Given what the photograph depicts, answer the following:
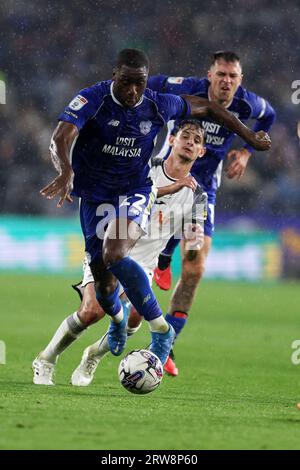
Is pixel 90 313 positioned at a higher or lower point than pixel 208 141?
lower

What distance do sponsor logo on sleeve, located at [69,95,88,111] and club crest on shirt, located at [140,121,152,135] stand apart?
471 millimetres

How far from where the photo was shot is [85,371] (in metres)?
7.47

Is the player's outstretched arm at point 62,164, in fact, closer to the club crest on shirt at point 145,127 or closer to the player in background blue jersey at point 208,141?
the club crest on shirt at point 145,127

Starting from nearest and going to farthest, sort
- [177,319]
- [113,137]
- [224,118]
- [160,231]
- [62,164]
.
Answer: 1. [62,164]
2. [113,137]
3. [224,118]
4. [160,231]
5. [177,319]

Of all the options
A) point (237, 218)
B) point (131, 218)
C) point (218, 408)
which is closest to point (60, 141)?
point (131, 218)

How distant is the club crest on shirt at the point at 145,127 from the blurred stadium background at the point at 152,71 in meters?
11.5

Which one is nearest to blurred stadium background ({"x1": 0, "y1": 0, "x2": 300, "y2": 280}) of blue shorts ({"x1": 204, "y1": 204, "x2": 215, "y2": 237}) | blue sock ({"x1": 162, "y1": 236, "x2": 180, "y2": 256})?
blue shorts ({"x1": 204, "y1": 204, "x2": 215, "y2": 237})

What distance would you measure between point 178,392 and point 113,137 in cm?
181

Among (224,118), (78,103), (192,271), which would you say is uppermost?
(224,118)

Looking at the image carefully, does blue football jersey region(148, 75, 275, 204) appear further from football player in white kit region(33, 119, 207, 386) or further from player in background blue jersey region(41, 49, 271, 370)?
player in background blue jersey region(41, 49, 271, 370)

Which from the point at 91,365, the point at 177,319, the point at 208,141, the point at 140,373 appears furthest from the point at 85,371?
the point at 208,141

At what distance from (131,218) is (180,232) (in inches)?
82.7

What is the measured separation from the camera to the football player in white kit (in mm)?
7480

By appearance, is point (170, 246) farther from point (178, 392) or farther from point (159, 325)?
point (159, 325)
